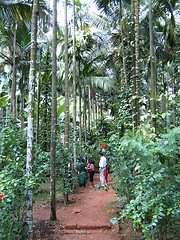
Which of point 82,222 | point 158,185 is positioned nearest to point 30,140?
point 158,185

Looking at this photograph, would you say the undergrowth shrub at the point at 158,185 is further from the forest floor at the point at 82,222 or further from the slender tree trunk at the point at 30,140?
the slender tree trunk at the point at 30,140

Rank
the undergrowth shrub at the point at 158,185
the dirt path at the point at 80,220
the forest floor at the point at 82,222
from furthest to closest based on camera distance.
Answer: the dirt path at the point at 80,220
the forest floor at the point at 82,222
the undergrowth shrub at the point at 158,185

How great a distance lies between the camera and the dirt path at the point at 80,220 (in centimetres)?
630

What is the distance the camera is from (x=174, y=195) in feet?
12.0

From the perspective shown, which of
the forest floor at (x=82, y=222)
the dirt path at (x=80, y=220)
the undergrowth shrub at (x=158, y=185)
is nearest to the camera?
the undergrowth shrub at (x=158, y=185)

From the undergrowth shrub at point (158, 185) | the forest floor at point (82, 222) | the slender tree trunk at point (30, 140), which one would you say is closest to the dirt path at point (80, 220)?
the forest floor at point (82, 222)

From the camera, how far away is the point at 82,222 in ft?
23.2

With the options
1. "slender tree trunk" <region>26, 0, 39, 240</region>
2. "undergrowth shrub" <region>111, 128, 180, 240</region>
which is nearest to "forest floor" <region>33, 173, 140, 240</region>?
"slender tree trunk" <region>26, 0, 39, 240</region>

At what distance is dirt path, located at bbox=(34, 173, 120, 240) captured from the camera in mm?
6297

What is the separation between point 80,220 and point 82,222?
0.20 meters

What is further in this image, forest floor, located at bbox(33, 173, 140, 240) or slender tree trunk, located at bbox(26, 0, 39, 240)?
forest floor, located at bbox(33, 173, 140, 240)

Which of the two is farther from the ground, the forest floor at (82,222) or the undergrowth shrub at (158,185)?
A: the undergrowth shrub at (158,185)

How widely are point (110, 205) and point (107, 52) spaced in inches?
443

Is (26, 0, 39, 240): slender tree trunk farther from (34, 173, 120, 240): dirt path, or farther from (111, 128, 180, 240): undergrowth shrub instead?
(111, 128, 180, 240): undergrowth shrub
